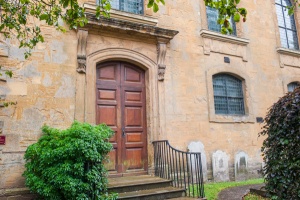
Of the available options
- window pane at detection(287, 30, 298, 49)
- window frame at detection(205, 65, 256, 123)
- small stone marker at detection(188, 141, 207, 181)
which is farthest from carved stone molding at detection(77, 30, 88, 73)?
window pane at detection(287, 30, 298, 49)

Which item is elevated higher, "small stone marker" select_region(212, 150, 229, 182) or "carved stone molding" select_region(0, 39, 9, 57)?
"carved stone molding" select_region(0, 39, 9, 57)

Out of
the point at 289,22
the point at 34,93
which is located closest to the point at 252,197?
the point at 34,93

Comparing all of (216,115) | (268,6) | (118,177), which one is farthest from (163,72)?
(268,6)

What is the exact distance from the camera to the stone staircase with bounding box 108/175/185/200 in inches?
191

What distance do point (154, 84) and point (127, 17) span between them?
6.42 feet

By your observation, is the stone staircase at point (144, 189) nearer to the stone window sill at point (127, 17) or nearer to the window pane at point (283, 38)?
the stone window sill at point (127, 17)

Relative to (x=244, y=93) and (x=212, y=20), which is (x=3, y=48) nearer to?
(x=212, y=20)

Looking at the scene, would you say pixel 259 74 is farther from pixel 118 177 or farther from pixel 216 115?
pixel 118 177

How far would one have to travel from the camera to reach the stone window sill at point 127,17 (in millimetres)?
6311

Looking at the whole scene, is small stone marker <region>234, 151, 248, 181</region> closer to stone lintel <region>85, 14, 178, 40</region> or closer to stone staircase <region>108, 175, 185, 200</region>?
stone staircase <region>108, 175, 185, 200</region>

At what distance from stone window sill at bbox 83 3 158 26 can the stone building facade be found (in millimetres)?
28

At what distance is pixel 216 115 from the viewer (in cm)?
750

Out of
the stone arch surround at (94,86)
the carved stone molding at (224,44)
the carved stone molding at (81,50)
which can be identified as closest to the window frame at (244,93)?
the carved stone molding at (224,44)

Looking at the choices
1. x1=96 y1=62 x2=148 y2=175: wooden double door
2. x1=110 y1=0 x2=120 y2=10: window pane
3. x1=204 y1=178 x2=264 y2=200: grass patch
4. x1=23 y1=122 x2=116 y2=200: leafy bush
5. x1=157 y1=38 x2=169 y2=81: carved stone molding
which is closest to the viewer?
x1=23 y1=122 x2=116 y2=200: leafy bush
